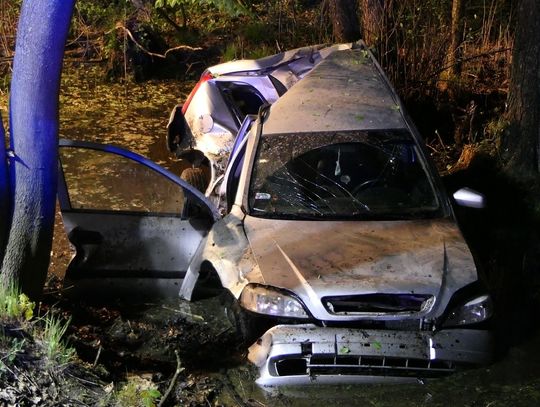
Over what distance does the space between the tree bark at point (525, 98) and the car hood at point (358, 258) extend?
2688 millimetres

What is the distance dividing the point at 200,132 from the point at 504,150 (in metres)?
3.16

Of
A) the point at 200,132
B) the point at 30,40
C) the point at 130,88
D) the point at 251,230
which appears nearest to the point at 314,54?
the point at 200,132

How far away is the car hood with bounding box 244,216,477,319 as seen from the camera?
4.12m

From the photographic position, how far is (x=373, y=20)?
32.8ft

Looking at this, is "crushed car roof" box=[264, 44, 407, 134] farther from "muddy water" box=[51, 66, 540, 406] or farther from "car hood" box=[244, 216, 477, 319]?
"muddy water" box=[51, 66, 540, 406]

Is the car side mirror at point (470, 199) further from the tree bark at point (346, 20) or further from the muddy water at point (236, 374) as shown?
the tree bark at point (346, 20)

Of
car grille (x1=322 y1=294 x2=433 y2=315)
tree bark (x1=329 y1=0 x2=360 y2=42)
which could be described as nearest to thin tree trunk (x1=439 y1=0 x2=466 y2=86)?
tree bark (x1=329 y1=0 x2=360 y2=42)

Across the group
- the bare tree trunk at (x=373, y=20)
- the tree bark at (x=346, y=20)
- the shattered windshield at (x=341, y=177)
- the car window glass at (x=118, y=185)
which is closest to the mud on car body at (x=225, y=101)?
the car window glass at (x=118, y=185)

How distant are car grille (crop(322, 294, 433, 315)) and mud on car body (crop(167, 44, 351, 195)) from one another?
3153 mm

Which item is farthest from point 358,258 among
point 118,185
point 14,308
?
point 118,185

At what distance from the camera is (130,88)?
43.4ft

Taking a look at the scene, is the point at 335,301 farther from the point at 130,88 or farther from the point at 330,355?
the point at 130,88

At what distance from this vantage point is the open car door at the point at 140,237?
16.9ft

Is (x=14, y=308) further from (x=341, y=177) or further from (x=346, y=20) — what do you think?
(x=346, y=20)
